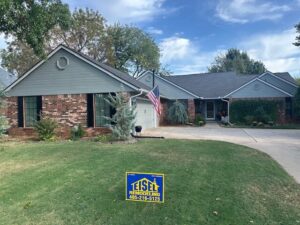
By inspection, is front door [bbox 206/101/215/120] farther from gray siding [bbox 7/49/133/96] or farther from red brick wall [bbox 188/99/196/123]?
gray siding [bbox 7/49/133/96]

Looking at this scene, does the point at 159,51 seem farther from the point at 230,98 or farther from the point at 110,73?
the point at 110,73

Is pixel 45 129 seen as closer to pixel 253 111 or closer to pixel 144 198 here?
pixel 144 198

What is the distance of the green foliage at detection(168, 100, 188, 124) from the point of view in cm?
2538

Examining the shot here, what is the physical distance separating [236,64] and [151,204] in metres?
57.4

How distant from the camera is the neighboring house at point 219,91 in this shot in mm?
25498

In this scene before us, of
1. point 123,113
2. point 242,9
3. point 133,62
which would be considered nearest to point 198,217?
point 123,113

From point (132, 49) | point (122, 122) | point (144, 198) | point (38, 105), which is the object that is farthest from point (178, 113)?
point (144, 198)

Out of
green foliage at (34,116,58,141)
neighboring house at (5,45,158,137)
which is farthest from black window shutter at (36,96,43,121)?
green foliage at (34,116,58,141)

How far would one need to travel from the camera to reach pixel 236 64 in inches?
2319

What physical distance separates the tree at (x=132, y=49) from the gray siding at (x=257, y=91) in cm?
1807

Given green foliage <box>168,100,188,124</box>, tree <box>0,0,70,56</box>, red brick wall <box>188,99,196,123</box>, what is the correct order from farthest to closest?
red brick wall <box>188,99,196,123</box>
green foliage <box>168,100,188,124</box>
tree <box>0,0,70,56</box>

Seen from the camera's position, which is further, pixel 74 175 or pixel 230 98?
pixel 230 98

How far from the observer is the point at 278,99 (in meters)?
25.2

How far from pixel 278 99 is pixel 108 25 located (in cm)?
2249
